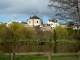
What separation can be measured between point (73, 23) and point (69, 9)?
6.46ft

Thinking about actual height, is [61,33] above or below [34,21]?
below

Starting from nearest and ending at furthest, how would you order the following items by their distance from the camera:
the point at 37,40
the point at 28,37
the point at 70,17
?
1. the point at 70,17
2. the point at 37,40
3. the point at 28,37

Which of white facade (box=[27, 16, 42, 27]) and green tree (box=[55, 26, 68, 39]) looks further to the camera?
white facade (box=[27, 16, 42, 27])

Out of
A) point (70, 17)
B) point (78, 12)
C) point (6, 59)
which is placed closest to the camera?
point (6, 59)

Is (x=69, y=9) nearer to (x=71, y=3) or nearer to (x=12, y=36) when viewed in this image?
(x=71, y=3)

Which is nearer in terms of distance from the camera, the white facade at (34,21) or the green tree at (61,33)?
the green tree at (61,33)

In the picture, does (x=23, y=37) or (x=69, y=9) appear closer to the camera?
(x=69, y=9)

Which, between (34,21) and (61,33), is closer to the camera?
(61,33)

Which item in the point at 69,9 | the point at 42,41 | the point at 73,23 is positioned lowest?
the point at 42,41

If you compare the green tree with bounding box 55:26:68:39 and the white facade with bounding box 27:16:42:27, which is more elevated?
the white facade with bounding box 27:16:42:27

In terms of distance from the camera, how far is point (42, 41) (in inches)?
2408

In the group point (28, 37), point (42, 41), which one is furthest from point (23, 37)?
point (42, 41)

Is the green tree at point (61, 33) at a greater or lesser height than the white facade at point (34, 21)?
lesser

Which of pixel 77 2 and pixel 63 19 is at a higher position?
pixel 77 2
